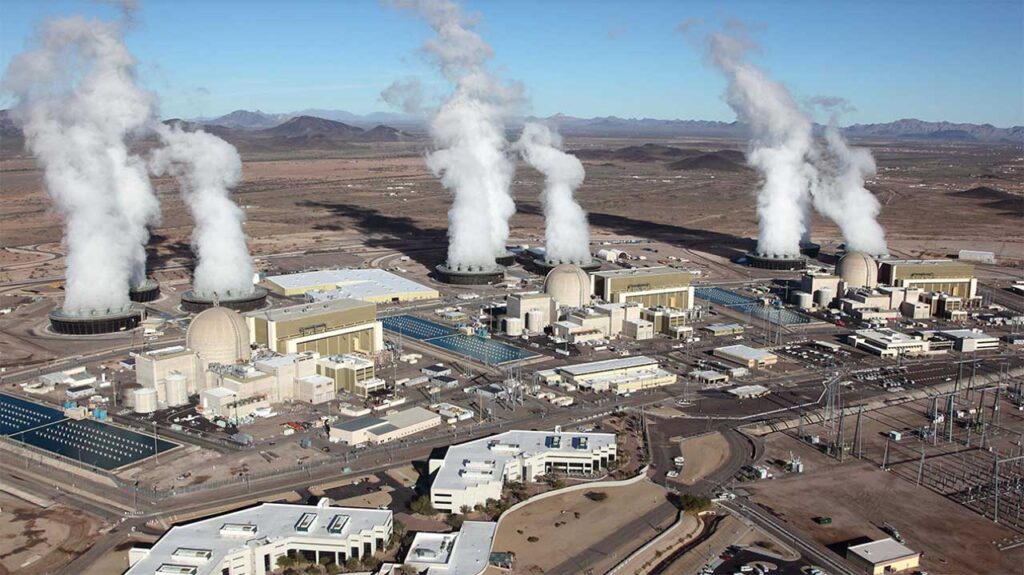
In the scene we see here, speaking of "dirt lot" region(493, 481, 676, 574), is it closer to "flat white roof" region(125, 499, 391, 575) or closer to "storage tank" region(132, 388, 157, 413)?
"flat white roof" region(125, 499, 391, 575)

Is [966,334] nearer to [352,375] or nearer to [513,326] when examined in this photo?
[513,326]

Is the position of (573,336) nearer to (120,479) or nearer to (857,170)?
(120,479)

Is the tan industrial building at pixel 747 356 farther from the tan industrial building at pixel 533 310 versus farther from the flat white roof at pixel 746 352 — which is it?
the tan industrial building at pixel 533 310

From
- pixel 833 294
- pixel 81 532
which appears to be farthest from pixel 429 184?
pixel 81 532

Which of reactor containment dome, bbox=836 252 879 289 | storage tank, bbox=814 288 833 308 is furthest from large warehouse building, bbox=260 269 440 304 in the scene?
reactor containment dome, bbox=836 252 879 289

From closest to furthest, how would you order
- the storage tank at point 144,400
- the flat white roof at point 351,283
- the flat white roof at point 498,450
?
1. the flat white roof at point 498,450
2. the storage tank at point 144,400
3. the flat white roof at point 351,283

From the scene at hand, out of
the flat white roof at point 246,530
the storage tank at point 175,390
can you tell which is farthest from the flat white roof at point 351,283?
the flat white roof at point 246,530
